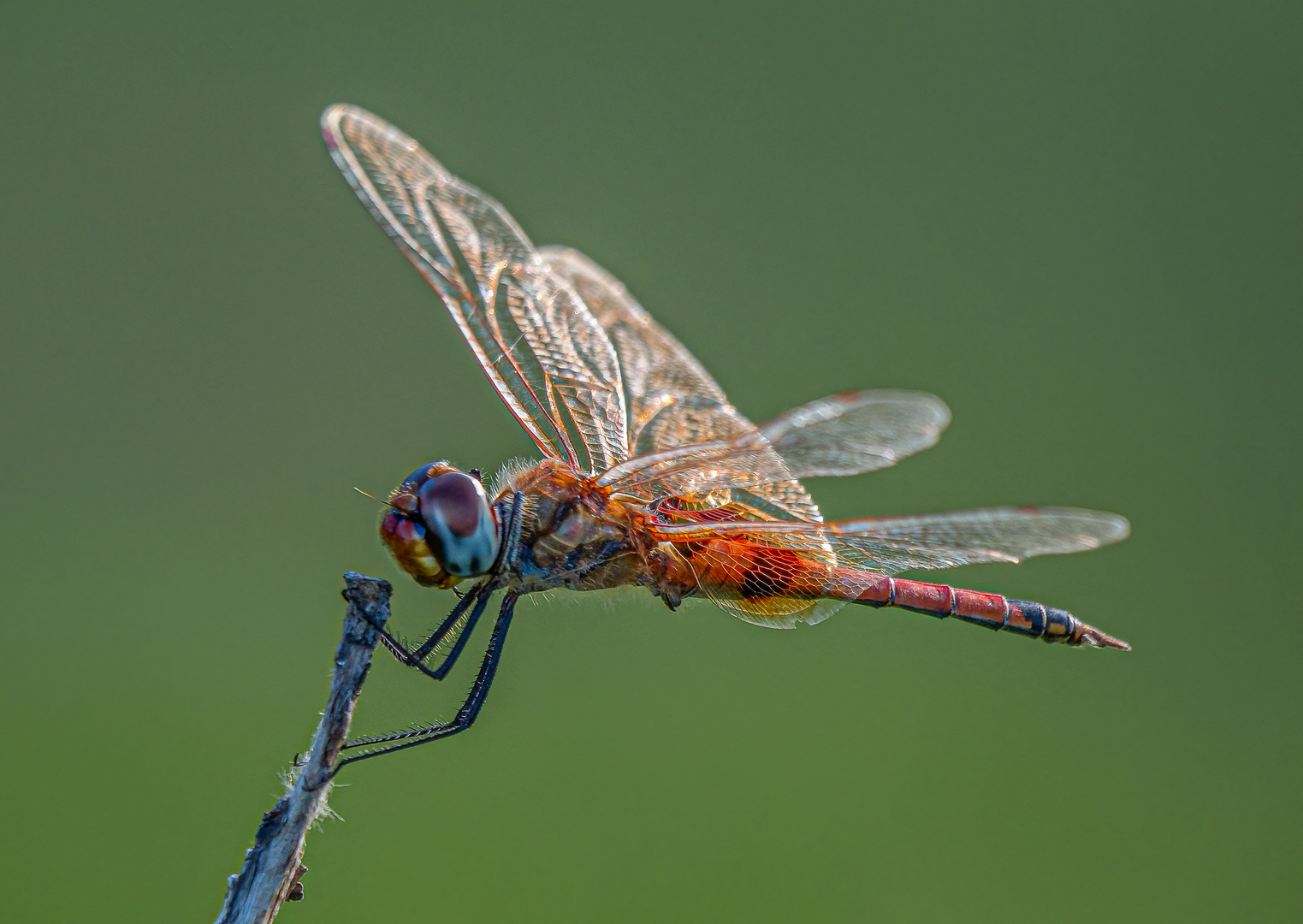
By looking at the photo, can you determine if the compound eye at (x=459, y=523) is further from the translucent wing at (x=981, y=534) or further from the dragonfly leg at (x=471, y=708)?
the translucent wing at (x=981, y=534)

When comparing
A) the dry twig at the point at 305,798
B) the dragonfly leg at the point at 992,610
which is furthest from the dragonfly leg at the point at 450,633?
the dragonfly leg at the point at 992,610

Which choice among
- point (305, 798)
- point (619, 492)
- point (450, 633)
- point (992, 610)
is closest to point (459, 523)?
point (450, 633)

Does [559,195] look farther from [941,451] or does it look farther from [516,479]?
[516,479]

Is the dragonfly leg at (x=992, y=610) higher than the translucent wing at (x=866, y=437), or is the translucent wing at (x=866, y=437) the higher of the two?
the translucent wing at (x=866, y=437)

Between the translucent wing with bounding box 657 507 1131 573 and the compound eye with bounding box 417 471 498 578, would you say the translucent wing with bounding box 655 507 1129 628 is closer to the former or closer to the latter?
the translucent wing with bounding box 657 507 1131 573

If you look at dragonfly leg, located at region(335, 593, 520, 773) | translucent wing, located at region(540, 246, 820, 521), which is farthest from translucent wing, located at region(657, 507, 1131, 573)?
dragonfly leg, located at region(335, 593, 520, 773)

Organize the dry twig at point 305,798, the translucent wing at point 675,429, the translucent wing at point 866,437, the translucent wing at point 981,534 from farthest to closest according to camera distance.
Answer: the translucent wing at point 866,437
the translucent wing at point 675,429
the translucent wing at point 981,534
the dry twig at point 305,798

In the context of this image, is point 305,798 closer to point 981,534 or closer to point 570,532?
point 570,532
